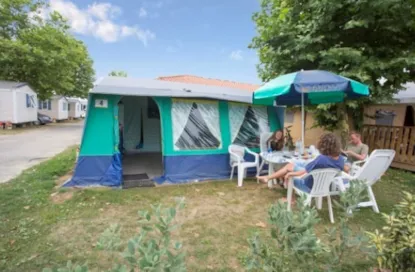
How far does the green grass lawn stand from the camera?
2506 mm

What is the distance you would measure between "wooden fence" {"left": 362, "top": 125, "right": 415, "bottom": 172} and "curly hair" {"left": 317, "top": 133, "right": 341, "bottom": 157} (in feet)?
18.4

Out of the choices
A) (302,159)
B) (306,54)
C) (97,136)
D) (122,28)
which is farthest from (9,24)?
(302,159)

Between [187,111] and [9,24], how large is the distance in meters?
20.4

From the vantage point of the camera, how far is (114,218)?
3408mm

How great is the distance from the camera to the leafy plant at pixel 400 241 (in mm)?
1617

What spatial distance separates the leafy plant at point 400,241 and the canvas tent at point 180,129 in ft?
12.8

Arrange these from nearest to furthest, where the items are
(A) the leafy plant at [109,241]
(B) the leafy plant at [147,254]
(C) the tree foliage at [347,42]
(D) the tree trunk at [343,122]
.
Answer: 1. (B) the leafy plant at [147,254]
2. (A) the leafy plant at [109,241]
3. (C) the tree foliage at [347,42]
4. (D) the tree trunk at [343,122]

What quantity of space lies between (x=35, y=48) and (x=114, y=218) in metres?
18.5

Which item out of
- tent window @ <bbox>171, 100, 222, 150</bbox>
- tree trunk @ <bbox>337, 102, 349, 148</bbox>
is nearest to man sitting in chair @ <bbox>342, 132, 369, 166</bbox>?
tree trunk @ <bbox>337, 102, 349, 148</bbox>

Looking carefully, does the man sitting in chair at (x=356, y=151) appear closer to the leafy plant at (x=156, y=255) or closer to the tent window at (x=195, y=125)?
the tent window at (x=195, y=125)

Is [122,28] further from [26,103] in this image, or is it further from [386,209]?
[386,209]

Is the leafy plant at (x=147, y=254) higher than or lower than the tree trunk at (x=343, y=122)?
lower

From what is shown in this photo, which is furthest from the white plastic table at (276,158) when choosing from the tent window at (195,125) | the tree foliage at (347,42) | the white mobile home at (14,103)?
the white mobile home at (14,103)

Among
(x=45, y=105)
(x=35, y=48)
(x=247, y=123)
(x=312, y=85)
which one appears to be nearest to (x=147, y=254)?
(x=312, y=85)
